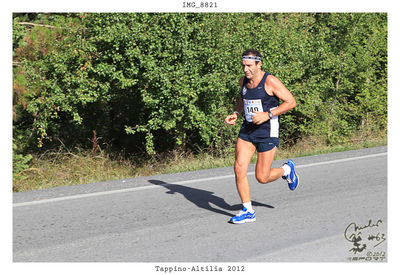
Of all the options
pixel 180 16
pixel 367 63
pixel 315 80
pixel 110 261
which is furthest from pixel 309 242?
pixel 367 63

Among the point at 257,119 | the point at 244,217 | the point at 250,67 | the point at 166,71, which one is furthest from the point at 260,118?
the point at 166,71

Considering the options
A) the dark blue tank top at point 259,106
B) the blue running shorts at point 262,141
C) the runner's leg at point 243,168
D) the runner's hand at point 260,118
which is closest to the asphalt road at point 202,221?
the runner's leg at point 243,168

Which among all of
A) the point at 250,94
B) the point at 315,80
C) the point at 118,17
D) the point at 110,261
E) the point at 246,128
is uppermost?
the point at 118,17

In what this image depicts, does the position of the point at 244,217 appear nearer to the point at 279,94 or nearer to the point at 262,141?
the point at 262,141

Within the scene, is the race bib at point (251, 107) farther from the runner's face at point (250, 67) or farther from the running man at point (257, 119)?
the runner's face at point (250, 67)

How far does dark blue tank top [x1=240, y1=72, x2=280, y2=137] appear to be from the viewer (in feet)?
18.9

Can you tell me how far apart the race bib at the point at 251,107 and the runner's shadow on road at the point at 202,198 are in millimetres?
1308

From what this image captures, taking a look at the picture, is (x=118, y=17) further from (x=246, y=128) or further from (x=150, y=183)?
(x=246, y=128)

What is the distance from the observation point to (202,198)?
6.95 meters

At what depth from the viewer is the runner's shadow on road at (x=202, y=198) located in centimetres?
650

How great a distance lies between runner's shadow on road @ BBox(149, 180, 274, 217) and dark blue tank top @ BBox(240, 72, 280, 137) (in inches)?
44.5

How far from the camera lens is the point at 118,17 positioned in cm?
991

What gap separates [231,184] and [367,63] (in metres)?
7.97

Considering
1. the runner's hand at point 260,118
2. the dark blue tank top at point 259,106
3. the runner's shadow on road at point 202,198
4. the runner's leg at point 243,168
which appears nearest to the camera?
the runner's hand at point 260,118
